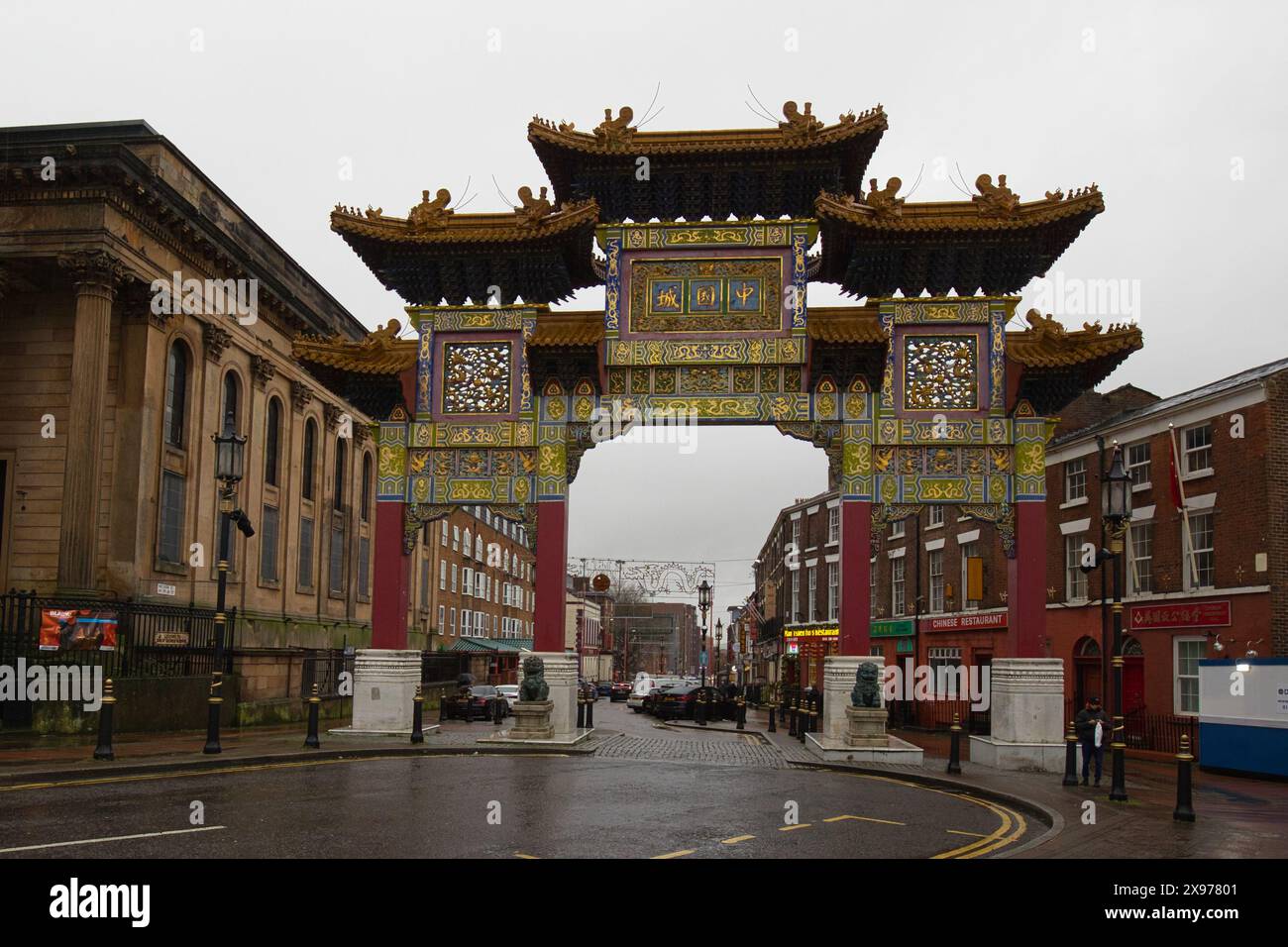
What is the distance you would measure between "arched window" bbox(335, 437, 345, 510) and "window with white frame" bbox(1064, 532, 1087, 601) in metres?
29.6

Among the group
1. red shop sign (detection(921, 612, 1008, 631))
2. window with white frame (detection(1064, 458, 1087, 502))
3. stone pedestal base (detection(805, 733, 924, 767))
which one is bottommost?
stone pedestal base (detection(805, 733, 924, 767))

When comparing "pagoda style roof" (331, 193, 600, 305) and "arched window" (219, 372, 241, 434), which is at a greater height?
"pagoda style roof" (331, 193, 600, 305)

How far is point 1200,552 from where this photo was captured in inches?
1101

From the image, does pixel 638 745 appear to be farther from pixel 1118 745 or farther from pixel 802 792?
pixel 1118 745

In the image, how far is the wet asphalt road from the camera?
10797mm

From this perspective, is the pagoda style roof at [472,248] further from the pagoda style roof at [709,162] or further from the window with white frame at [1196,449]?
the window with white frame at [1196,449]

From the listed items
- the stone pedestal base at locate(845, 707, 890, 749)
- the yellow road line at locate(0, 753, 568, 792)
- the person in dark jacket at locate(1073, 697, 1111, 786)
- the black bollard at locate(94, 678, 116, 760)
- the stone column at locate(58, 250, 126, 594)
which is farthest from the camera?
the stone column at locate(58, 250, 126, 594)

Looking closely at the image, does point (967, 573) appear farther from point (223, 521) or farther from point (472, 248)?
point (223, 521)

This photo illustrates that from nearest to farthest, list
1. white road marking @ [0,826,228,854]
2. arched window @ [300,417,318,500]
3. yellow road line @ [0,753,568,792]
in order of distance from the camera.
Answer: white road marking @ [0,826,228,854] → yellow road line @ [0,753,568,792] → arched window @ [300,417,318,500]

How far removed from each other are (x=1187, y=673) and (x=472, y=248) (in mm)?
21190

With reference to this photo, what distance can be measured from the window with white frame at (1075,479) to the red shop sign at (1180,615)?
4.39m

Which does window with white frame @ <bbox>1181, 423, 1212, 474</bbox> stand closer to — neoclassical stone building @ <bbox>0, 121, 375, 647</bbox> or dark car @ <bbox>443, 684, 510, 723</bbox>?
dark car @ <bbox>443, 684, 510, 723</bbox>

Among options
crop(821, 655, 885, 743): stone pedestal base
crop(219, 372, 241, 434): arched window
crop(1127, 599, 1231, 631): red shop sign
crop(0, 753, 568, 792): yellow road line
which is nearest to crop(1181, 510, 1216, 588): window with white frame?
crop(1127, 599, 1231, 631): red shop sign

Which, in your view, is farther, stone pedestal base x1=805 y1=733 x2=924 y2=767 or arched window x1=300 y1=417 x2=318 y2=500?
arched window x1=300 y1=417 x2=318 y2=500
